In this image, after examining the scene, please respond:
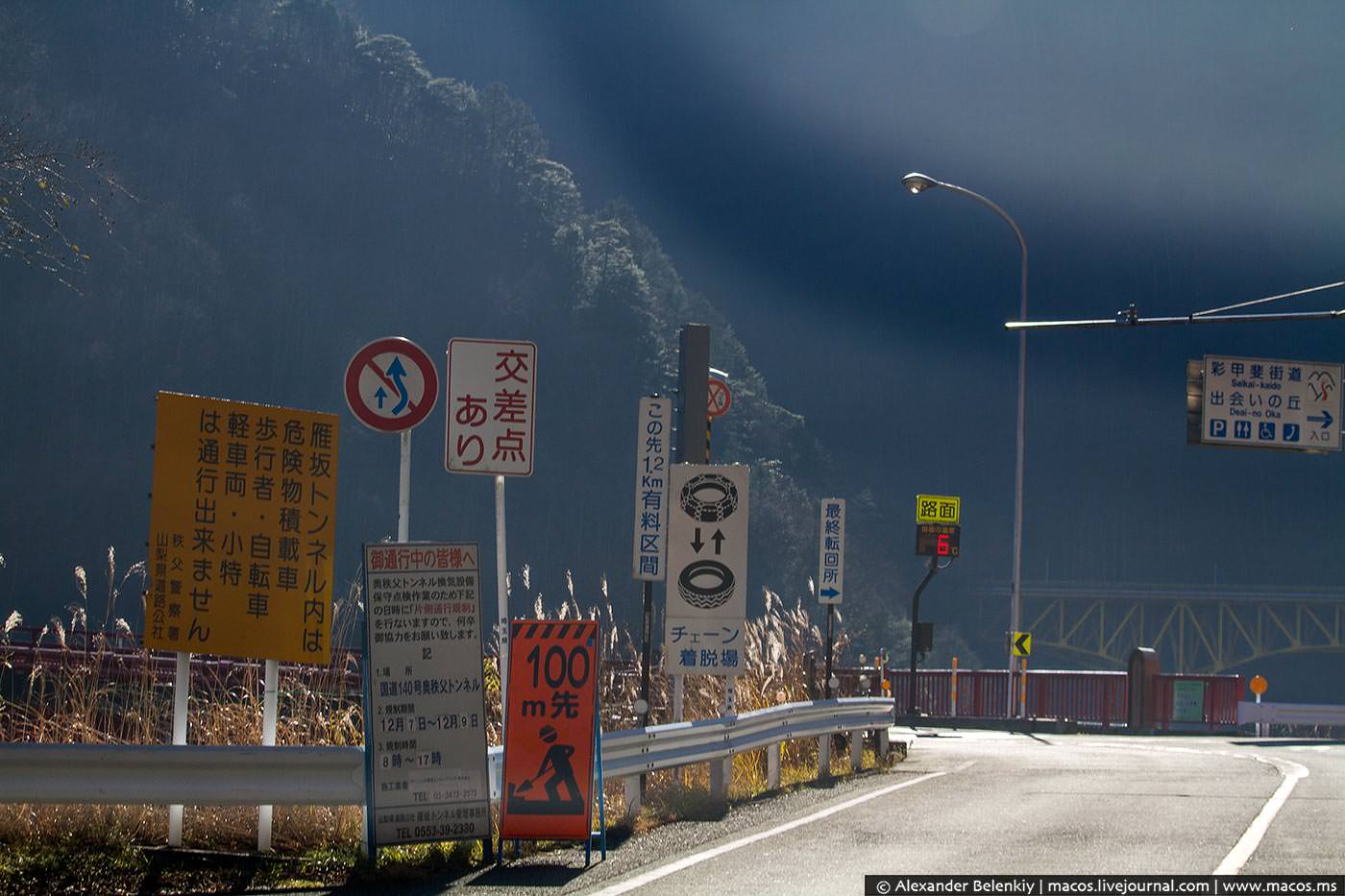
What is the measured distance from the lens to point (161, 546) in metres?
10.1

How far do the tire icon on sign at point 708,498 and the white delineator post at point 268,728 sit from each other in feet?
14.4

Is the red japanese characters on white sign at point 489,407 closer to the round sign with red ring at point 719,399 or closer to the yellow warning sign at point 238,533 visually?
the yellow warning sign at point 238,533

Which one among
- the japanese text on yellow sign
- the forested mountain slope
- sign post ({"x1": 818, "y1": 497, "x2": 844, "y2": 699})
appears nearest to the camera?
sign post ({"x1": 818, "y1": 497, "x2": 844, "y2": 699})

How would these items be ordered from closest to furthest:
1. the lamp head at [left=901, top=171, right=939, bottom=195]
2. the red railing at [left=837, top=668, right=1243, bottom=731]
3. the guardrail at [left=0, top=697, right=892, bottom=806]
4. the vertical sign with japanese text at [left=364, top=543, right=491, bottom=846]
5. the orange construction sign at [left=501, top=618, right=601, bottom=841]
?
the guardrail at [left=0, top=697, right=892, bottom=806] → the vertical sign with japanese text at [left=364, top=543, right=491, bottom=846] → the orange construction sign at [left=501, top=618, right=601, bottom=841] → the lamp head at [left=901, top=171, right=939, bottom=195] → the red railing at [left=837, top=668, right=1243, bottom=731]

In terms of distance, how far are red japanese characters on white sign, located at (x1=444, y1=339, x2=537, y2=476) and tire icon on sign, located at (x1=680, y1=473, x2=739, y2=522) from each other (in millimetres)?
2883

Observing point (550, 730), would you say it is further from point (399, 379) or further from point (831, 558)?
point (831, 558)

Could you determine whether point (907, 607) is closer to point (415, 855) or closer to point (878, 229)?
point (878, 229)

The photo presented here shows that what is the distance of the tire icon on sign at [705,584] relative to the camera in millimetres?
13586

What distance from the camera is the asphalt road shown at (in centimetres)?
916

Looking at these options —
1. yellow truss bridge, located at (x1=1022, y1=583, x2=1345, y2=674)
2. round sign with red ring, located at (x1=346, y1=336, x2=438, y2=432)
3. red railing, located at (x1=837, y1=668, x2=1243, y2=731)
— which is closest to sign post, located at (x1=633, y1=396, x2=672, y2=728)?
round sign with red ring, located at (x1=346, y1=336, x2=438, y2=432)

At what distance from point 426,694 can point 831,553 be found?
11.7 metres

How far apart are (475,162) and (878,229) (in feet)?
110

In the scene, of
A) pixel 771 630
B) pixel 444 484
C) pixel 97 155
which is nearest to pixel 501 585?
pixel 97 155

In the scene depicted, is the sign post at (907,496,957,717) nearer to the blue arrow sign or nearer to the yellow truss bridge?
the blue arrow sign
